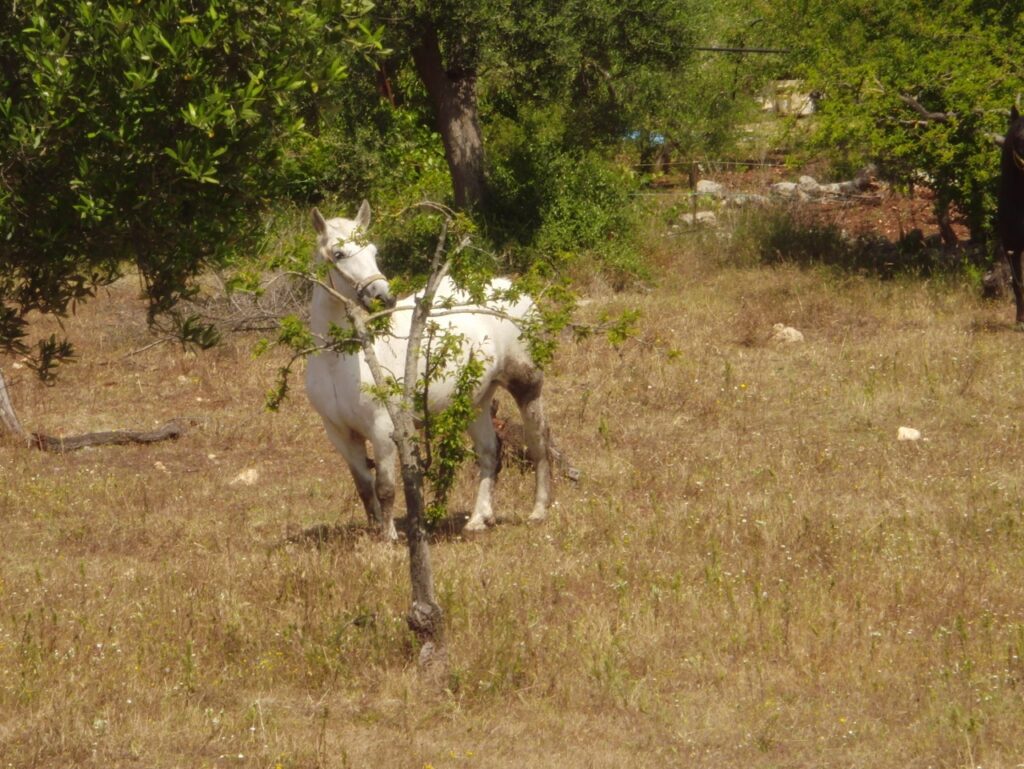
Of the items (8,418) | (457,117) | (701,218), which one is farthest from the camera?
(701,218)

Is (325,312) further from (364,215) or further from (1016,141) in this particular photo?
(1016,141)

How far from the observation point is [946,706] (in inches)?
286

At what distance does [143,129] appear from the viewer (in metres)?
5.87

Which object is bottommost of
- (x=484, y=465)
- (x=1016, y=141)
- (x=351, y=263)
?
(x=484, y=465)

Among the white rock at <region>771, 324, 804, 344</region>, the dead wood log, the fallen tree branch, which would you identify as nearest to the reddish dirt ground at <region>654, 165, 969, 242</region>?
the fallen tree branch

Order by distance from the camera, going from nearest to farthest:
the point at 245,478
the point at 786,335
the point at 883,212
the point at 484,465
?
1. the point at 484,465
2. the point at 245,478
3. the point at 786,335
4. the point at 883,212

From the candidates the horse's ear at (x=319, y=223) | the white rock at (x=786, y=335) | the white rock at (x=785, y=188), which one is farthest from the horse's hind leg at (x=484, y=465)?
the white rock at (x=785, y=188)

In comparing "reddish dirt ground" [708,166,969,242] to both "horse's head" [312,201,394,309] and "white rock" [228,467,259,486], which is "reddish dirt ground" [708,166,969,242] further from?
"horse's head" [312,201,394,309]

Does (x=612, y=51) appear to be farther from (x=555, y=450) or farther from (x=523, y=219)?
(x=555, y=450)

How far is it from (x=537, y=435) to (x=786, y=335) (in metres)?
5.86

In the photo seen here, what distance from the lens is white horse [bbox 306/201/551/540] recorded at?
9.72 metres

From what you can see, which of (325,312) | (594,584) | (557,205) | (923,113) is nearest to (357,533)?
(325,312)

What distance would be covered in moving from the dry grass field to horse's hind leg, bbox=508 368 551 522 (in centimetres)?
26

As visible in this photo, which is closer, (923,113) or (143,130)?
(143,130)
